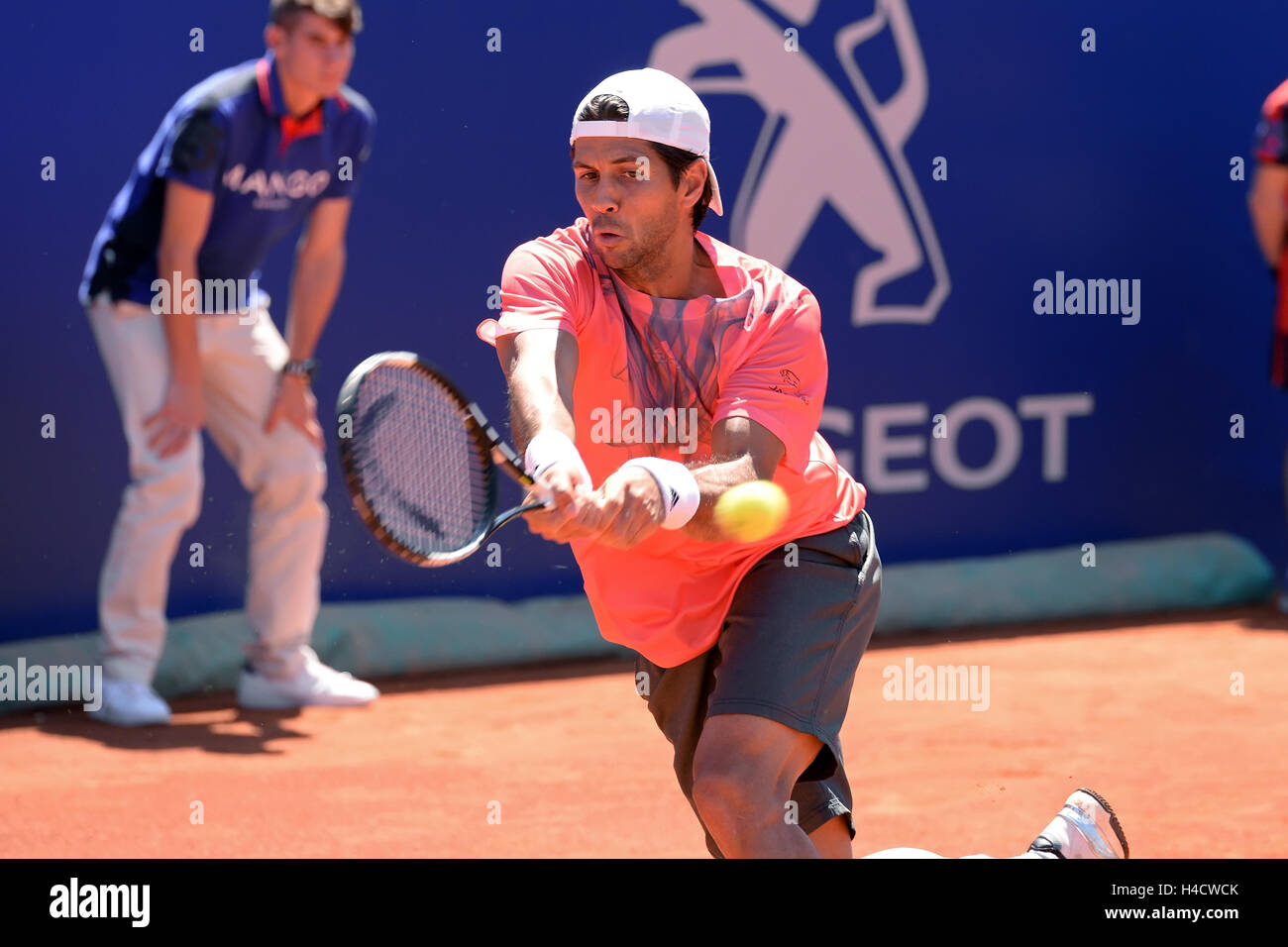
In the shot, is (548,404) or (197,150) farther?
(197,150)

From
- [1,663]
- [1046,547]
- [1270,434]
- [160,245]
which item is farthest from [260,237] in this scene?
[1270,434]

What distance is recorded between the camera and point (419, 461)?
11.0ft

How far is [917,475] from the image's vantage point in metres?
6.83

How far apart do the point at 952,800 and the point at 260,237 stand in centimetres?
271

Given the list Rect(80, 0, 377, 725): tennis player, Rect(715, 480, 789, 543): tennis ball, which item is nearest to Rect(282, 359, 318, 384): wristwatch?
Rect(80, 0, 377, 725): tennis player

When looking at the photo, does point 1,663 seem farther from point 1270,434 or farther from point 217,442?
point 1270,434

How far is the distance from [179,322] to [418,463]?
230 centimetres

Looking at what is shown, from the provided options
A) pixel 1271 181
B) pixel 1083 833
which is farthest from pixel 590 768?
pixel 1271 181

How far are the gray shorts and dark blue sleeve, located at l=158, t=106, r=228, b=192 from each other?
2703 mm

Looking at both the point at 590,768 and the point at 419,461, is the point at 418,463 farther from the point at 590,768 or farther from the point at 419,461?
the point at 590,768

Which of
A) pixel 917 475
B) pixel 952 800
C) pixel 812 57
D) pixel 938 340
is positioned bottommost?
pixel 952 800

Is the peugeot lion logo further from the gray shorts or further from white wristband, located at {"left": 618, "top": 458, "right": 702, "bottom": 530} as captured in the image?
white wristband, located at {"left": 618, "top": 458, "right": 702, "bottom": 530}

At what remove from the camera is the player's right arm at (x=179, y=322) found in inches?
209

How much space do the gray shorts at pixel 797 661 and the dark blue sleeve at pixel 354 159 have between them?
2903mm
